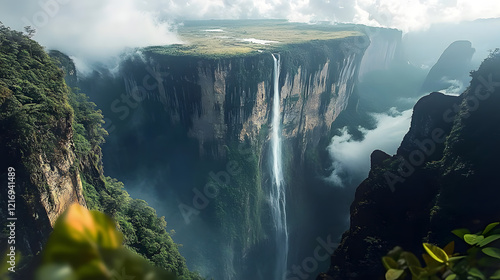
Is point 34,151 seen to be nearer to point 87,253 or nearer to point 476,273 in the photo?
point 87,253

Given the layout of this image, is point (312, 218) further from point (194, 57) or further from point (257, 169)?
point (194, 57)

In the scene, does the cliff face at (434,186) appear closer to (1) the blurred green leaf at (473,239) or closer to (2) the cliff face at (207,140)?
(1) the blurred green leaf at (473,239)

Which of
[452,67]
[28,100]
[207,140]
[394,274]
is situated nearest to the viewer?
[394,274]

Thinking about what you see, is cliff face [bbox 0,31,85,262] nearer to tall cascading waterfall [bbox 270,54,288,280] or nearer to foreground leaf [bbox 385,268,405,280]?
foreground leaf [bbox 385,268,405,280]

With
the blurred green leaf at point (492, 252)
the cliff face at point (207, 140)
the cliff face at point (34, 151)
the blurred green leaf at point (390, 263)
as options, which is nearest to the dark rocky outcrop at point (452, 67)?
the cliff face at point (207, 140)

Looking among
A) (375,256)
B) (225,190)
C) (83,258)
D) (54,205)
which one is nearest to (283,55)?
(225,190)

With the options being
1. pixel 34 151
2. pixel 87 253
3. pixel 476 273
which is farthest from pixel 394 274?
pixel 34 151
